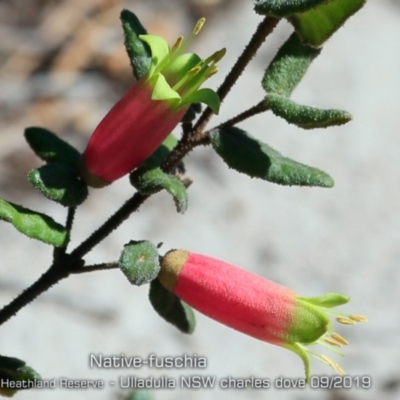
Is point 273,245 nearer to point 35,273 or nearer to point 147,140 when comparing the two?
point 35,273

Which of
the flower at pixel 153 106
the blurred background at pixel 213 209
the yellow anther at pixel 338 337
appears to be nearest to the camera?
the flower at pixel 153 106

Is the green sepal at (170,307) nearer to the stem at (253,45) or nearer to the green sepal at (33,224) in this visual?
the green sepal at (33,224)

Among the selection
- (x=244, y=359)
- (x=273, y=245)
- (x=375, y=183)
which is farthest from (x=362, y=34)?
(x=244, y=359)

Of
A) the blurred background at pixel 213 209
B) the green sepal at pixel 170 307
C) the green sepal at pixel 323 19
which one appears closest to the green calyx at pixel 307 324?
the green sepal at pixel 170 307

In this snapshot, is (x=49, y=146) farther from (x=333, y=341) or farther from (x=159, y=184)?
(x=333, y=341)

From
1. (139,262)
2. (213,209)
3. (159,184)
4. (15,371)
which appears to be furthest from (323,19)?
(213,209)
